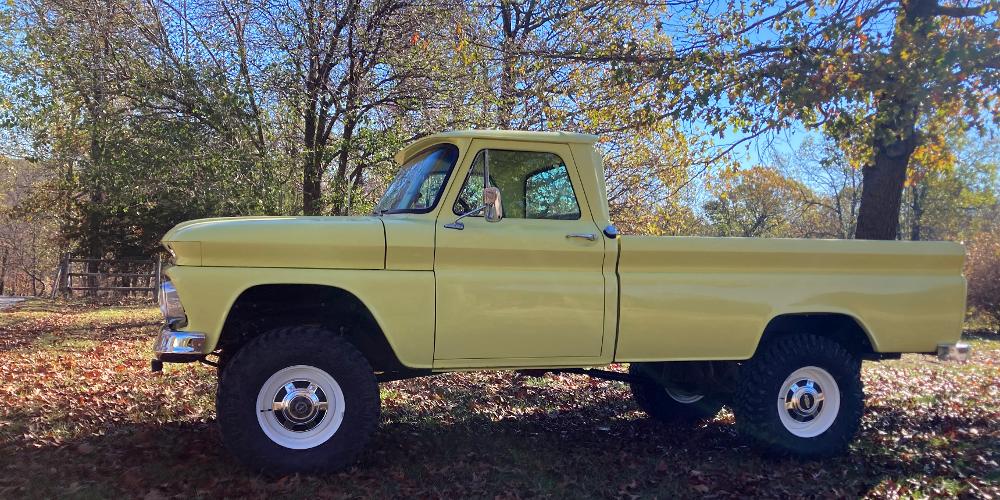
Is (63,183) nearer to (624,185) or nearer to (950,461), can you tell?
(624,185)

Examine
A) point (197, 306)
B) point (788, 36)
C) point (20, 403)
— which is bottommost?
point (20, 403)

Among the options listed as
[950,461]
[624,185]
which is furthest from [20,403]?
[624,185]

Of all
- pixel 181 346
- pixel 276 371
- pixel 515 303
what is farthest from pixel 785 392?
pixel 181 346

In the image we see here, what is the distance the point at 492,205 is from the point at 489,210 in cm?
5

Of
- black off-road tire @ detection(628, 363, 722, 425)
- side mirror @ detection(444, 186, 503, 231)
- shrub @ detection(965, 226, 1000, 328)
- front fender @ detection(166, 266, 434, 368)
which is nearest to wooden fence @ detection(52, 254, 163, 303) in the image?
black off-road tire @ detection(628, 363, 722, 425)

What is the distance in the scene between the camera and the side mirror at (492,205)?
12.9ft

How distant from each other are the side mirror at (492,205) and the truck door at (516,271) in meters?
0.10

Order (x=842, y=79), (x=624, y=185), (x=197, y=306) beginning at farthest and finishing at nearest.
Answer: (x=624, y=185), (x=842, y=79), (x=197, y=306)

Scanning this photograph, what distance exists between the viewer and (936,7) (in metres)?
7.39

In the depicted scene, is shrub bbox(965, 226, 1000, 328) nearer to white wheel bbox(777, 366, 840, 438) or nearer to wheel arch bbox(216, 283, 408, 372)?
white wheel bbox(777, 366, 840, 438)

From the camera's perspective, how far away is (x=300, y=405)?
384 centimetres

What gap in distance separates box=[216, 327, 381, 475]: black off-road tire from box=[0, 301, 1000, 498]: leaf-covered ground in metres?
0.11

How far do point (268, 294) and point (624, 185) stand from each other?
38.1 feet

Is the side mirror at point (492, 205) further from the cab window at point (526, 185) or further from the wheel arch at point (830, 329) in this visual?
the wheel arch at point (830, 329)
